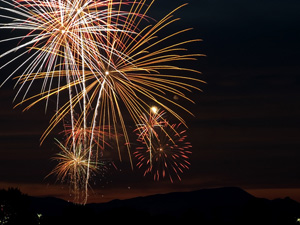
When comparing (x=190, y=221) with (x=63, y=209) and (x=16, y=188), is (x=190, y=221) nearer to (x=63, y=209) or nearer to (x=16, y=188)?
(x=63, y=209)

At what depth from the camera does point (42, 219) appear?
40.2 m

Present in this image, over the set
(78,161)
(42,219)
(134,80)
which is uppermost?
(134,80)

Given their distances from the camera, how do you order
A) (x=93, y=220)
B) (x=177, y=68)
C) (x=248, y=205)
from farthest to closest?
(x=248, y=205), (x=93, y=220), (x=177, y=68)

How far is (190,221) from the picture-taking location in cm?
5253

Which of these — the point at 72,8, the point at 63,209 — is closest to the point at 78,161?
the point at 63,209

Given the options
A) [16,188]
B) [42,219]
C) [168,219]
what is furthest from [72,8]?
[168,219]

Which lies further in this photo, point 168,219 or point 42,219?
point 168,219

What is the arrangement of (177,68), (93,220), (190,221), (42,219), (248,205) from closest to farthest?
(177,68)
(42,219)
(93,220)
(190,221)
(248,205)

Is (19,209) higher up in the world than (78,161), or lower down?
lower down

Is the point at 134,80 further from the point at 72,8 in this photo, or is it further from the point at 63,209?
the point at 63,209

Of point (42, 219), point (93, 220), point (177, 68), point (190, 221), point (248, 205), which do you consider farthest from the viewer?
point (248, 205)

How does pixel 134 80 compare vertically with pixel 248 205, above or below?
above

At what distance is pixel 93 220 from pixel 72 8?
16.8 metres

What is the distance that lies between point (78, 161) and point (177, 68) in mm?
12607
